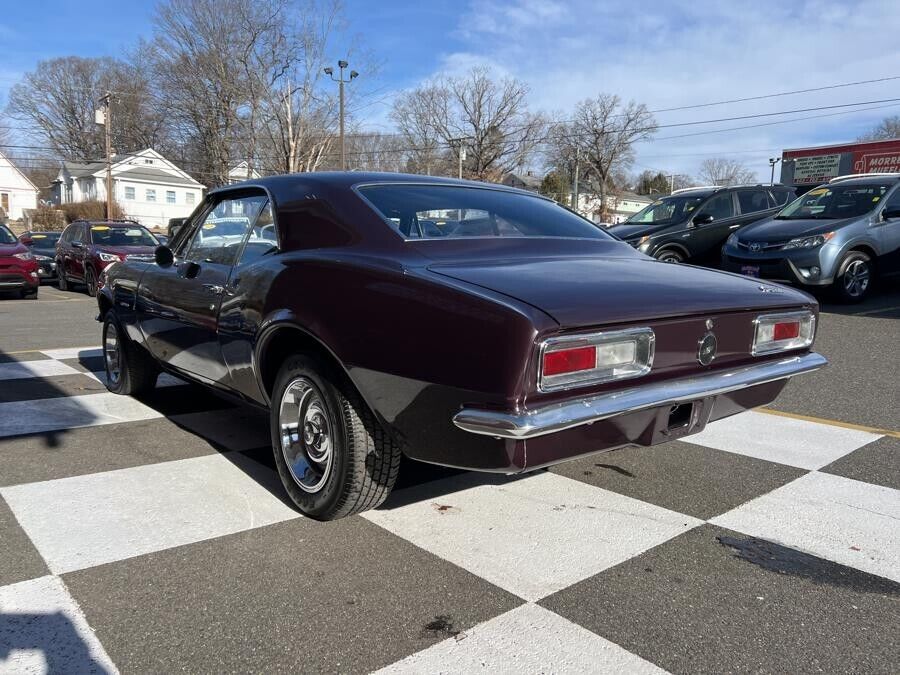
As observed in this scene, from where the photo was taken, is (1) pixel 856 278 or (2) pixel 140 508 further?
(1) pixel 856 278

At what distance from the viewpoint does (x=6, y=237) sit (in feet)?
48.1

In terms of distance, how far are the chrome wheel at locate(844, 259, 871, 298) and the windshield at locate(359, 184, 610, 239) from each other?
737cm

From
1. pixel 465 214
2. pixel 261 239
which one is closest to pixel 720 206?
pixel 465 214

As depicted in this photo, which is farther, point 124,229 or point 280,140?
point 280,140

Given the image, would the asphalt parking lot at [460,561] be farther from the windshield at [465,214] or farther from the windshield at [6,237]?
the windshield at [6,237]

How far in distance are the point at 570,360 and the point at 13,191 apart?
7055 centimetres

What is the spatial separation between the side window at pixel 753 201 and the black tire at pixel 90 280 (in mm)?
12397

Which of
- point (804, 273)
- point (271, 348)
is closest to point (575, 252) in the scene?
point (271, 348)

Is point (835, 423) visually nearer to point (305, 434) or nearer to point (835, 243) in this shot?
point (305, 434)

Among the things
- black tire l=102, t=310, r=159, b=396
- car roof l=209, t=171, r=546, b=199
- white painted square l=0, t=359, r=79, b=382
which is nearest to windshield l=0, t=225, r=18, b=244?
white painted square l=0, t=359, r=79, b=382

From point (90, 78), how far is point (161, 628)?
7527cm

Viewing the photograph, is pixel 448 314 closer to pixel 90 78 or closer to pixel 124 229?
pixel 124 229

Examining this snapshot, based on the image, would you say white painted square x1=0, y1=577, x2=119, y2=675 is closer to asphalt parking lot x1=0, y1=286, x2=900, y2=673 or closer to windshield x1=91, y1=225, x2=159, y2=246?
asphalt parking lot x1=0, y1=286, x2=900, y2=673

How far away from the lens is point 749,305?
2998 millimetres
